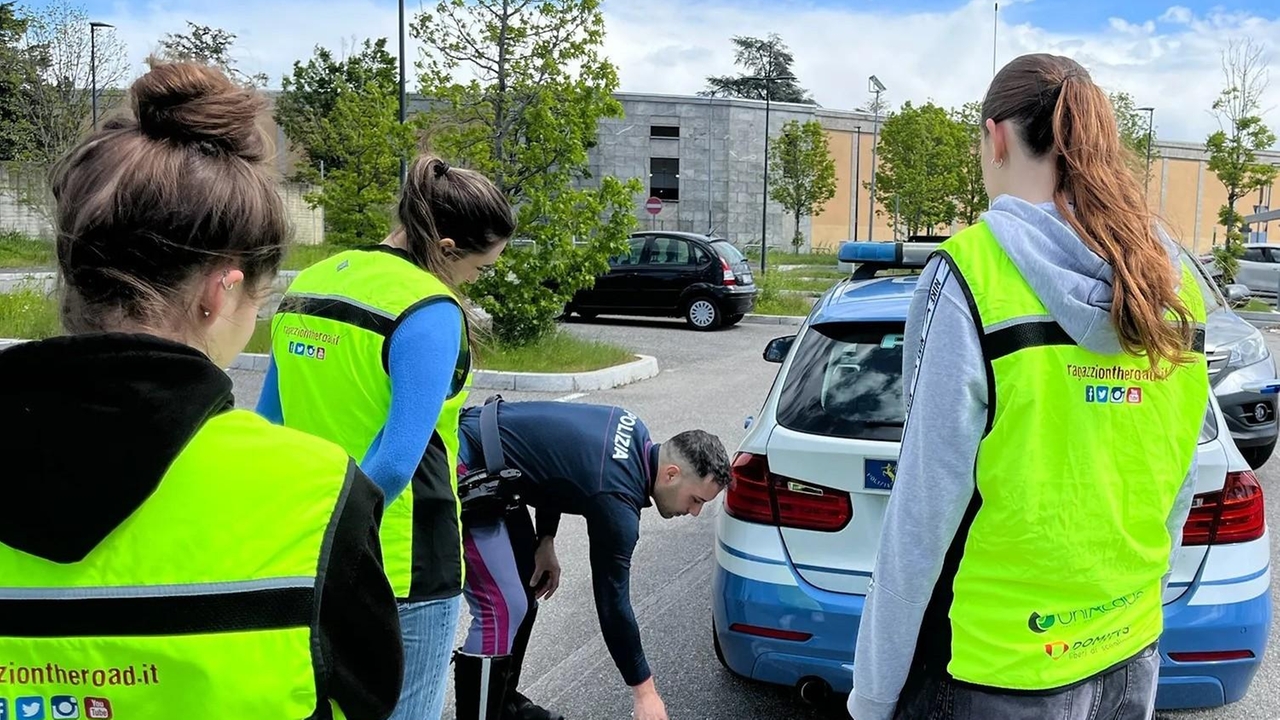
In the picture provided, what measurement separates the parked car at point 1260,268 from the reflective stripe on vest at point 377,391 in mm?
27760

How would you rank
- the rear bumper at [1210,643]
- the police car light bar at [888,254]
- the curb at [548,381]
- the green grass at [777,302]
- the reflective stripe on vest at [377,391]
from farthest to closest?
1. the green grass at [777,302]
2. the curb at [548,381]
3. the police car light bar at [888,254]
4. the rear bumper at [1210,643]
5. the reflective stripe on vest at [377,391]

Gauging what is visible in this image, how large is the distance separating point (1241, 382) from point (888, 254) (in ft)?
10.7

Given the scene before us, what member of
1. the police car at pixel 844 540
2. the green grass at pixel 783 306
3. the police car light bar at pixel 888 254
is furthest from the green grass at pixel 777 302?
the police car at pixel 844 540

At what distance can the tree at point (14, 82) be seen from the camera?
25.8 metres

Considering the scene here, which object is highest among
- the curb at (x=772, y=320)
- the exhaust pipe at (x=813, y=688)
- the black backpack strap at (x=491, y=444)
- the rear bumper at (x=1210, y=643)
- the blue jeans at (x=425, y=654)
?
the black backpack strap at (x=491, y=444)

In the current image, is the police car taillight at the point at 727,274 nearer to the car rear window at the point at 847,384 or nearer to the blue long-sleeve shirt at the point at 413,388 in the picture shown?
the car rear window at the point at 847,384

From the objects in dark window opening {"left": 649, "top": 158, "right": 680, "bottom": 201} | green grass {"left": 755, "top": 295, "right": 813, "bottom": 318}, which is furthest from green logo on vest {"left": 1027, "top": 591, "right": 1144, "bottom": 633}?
dark window opening {"left": 649, "top": 158, "right": 680, "bottom": 201}

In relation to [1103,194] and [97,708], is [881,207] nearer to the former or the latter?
[1103,194]

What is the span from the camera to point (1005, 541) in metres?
1.52

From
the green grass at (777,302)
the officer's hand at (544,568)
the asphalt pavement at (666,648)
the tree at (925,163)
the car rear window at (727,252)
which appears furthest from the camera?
the tree at (925,163)

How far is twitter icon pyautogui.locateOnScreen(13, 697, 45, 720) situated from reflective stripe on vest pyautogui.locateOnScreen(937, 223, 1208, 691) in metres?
1.24

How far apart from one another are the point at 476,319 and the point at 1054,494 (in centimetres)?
166

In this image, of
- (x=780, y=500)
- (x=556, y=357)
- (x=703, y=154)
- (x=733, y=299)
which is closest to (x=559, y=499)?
(x=780, y=500)

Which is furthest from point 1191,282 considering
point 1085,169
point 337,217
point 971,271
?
point 337,217
